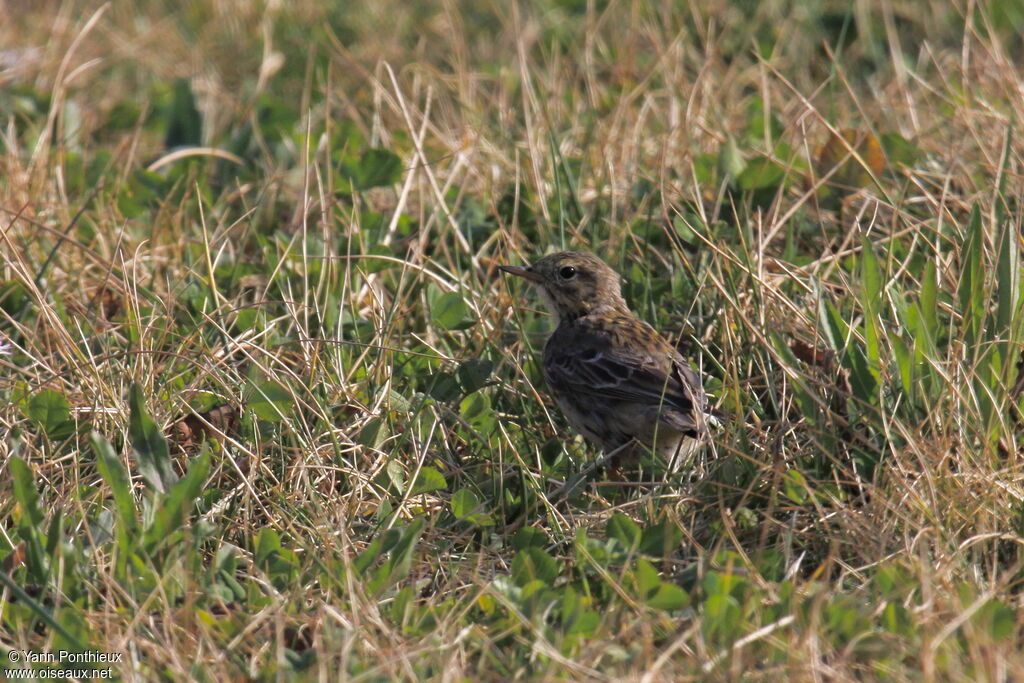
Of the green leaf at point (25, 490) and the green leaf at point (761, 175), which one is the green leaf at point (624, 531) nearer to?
the green leaf at point (25, 490)

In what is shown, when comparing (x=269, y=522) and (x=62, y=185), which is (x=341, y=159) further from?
(x=269, y=522)

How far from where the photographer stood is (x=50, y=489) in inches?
174

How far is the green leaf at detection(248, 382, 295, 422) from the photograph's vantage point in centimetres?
476

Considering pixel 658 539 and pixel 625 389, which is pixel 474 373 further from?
pixel 658 539

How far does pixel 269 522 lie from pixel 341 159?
2.58m

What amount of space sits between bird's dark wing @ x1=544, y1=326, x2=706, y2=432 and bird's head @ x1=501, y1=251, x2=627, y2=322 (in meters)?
0.23

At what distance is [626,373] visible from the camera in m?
5.06

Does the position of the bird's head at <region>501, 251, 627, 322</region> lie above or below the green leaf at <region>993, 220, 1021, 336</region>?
below

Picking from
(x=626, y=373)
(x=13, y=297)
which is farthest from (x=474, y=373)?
(x=13, y=297)

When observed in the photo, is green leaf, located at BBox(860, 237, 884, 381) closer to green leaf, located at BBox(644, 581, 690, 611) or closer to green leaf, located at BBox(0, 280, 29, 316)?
green leaf, located at BBox(644, 581, 690, 611)

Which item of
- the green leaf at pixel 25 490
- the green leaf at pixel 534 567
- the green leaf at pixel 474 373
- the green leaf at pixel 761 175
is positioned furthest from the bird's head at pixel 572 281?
the green leaf at pixel 25 490

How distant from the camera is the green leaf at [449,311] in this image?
218 inches

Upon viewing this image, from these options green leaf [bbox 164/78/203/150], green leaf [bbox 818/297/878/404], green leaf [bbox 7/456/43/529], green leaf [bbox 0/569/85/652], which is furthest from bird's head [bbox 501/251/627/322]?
green leaf [bbox 164/78/203/150]

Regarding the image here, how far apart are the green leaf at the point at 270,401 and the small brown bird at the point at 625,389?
3.53ft
